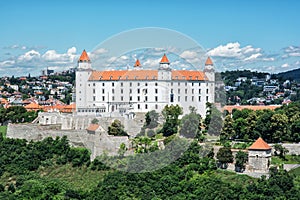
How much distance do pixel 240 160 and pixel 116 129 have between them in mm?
5095

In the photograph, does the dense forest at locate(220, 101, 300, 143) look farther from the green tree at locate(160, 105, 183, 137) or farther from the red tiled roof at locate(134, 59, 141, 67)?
the red tiled roof at locate(134, 59, 141, 67)

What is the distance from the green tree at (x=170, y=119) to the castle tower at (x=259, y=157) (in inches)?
118

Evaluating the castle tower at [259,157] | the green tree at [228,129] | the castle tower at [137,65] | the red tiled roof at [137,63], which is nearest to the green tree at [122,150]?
the green tree at [228,129]

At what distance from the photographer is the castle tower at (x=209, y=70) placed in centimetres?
1563

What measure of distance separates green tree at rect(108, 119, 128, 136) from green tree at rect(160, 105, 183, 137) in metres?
1.49

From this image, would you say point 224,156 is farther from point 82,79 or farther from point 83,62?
point 83,62

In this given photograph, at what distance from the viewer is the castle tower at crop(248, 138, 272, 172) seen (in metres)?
20.2

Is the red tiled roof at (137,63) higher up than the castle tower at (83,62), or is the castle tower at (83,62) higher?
the castle tower at (83,62)

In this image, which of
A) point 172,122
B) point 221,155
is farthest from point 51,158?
point 221,155

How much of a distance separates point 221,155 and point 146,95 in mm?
3424

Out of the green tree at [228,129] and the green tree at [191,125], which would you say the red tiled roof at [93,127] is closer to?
the green tree at [191,125]

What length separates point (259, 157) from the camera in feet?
66.5

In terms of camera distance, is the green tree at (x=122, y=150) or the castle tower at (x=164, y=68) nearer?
the castle tower at (x=164, y=68)

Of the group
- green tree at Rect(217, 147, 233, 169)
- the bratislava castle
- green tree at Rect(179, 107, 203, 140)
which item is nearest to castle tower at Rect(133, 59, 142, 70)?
the bratislava castle
